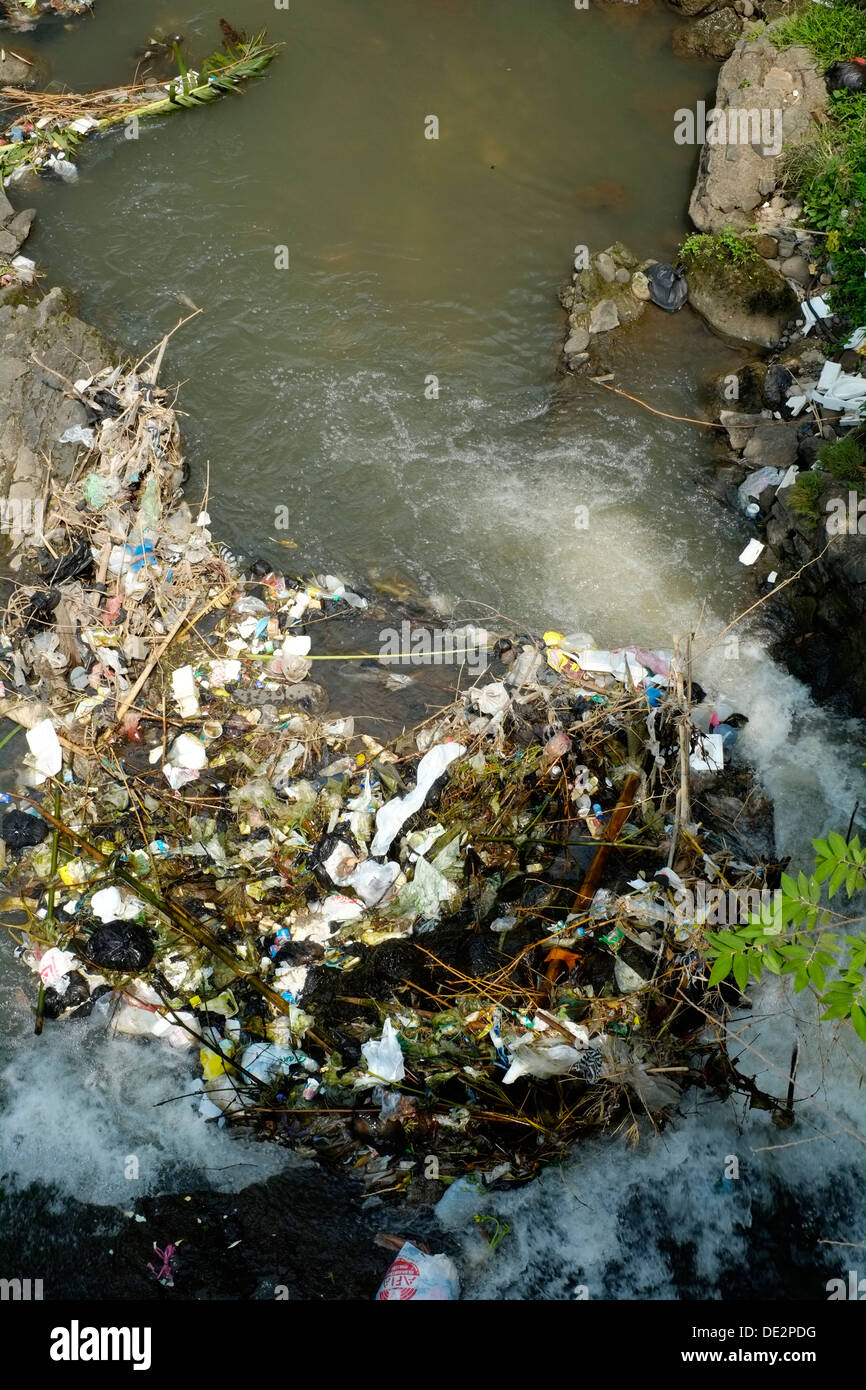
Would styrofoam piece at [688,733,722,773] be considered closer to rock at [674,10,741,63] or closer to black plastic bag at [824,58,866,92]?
black plastic bag at [824,58,866,92]

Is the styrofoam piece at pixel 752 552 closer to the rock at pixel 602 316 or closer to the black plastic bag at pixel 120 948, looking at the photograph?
the rock at pixel 602 316

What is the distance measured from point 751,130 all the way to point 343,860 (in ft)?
17.8

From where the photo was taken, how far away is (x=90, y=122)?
276 inches

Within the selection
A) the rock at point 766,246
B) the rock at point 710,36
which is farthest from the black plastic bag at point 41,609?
the rock at point 710,36

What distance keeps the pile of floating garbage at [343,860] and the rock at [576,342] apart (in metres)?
2.02

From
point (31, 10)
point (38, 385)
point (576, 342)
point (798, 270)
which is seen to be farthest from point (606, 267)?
point (31, 10)

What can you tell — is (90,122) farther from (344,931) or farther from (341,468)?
(344,931)

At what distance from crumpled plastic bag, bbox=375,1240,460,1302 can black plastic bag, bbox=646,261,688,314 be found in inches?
220

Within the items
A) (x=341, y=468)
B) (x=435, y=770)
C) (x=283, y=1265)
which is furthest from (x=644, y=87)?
(x=283, y=1265)

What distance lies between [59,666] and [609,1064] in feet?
11.5

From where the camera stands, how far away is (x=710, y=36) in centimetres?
680

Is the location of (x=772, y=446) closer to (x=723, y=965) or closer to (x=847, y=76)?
(x=847, y=76)

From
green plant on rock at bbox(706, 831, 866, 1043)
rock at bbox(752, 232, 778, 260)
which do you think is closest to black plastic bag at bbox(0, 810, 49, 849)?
green plant on rock at bbox(706, 831, 866, 1043)

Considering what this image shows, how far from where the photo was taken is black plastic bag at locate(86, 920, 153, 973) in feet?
15.1
